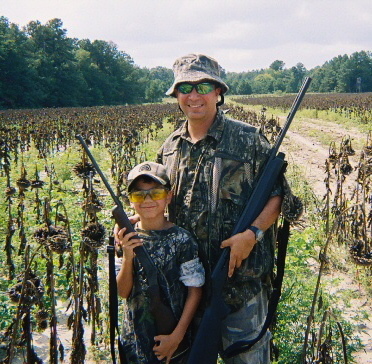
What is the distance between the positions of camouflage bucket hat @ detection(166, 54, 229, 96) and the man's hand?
0.87 m

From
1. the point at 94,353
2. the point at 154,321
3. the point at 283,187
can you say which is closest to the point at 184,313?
the point at 154,321

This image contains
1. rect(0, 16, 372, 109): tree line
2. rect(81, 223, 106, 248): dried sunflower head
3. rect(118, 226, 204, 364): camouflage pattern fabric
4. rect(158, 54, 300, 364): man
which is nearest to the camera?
rect(118, 226, 204, 364): camouflage pattern fabric

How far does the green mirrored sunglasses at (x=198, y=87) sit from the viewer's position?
2.23 metres

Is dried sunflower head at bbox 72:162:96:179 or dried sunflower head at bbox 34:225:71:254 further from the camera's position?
dried sunflower head at bbox 72:162:96:179

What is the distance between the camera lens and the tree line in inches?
1885

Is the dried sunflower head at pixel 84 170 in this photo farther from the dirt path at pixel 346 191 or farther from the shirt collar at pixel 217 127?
the dirt path at pixel 346 191

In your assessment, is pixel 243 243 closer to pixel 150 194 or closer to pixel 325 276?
pixel 150 194

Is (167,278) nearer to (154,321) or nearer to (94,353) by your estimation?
(154,321)

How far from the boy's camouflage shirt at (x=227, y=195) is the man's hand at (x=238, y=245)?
6.0 inches

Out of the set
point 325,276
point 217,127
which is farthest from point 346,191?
point 217,127

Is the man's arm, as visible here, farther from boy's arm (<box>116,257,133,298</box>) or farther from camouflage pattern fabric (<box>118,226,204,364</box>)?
boy's arm (<box>116,257,133,298</box>)

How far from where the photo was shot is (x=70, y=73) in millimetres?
58969

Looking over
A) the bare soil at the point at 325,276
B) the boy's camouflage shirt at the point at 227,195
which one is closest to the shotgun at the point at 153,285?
the boy's camouflage shirt at the point at 227,195

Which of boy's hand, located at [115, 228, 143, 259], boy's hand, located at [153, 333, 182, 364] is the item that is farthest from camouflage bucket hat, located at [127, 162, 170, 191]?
boy's hand, located at [153, 333, 182, 364]
